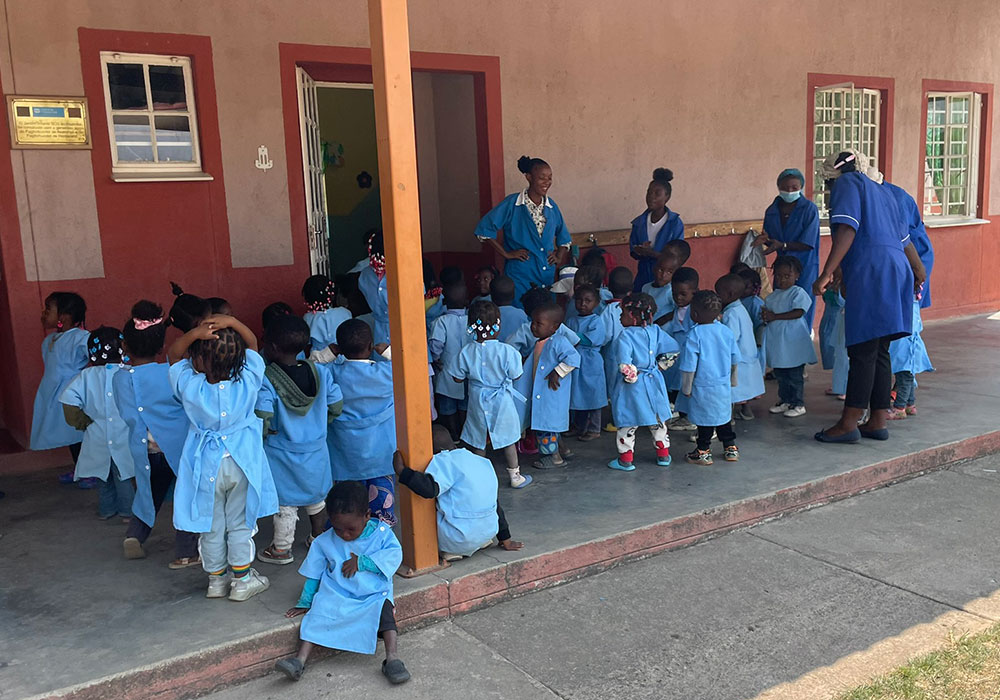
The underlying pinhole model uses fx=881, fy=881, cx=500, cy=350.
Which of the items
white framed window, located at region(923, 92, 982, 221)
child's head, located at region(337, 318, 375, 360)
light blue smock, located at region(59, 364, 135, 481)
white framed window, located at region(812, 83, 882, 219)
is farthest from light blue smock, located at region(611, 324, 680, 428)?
white framed window, located at region(923, 92, 982, 221)

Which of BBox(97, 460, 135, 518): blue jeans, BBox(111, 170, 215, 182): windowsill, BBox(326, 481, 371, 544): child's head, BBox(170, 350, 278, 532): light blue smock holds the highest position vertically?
BBox(111, 170, 215, 182): windowsill

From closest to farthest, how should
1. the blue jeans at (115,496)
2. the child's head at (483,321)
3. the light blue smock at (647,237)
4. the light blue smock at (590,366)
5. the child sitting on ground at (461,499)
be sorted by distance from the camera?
1. the child sitting on ground at (461,499)
2. the blue jeans at (115,496)
3. the child's head at (483,321)
4. the light blue smock at (590,366)
5. the light blue smock at (647,237)

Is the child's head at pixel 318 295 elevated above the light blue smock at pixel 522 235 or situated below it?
below

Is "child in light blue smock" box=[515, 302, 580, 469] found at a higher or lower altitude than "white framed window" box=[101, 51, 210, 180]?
lower

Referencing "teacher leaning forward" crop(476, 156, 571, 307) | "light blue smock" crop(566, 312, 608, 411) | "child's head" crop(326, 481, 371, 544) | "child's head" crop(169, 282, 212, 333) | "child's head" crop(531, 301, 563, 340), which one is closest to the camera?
"child's head" crop(326, 481, 371, 544)

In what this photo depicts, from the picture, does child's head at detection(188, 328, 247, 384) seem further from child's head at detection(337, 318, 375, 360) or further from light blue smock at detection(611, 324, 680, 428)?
light blue smock at detection(611, 324, 680, 428)

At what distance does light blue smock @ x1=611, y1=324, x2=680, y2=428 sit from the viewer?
204 inches

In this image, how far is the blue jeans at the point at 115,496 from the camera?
452 cm

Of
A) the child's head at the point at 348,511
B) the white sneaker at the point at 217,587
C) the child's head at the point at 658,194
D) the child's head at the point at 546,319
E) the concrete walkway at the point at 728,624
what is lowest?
the concrete walkway at the point at 728,624

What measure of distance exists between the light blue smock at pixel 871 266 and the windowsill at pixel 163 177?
420 centimetres

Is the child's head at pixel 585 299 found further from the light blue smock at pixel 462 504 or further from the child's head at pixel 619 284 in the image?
the light blue smock at pixel 462 504

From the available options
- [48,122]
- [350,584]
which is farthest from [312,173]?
[350,584]

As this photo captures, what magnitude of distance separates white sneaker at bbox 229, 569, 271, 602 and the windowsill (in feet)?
10.4

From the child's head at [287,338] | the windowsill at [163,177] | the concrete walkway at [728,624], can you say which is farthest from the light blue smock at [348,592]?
the windowsill at [163,177]
